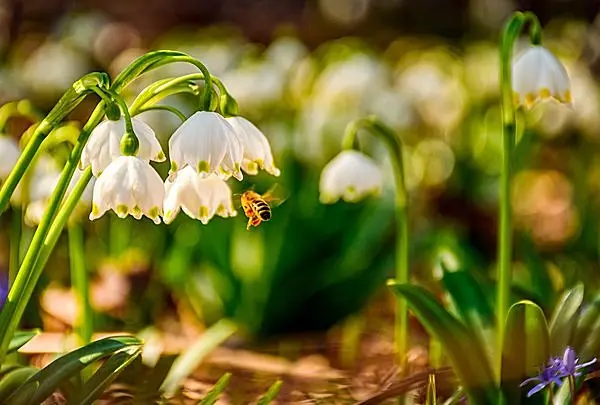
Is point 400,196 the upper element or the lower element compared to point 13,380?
upper

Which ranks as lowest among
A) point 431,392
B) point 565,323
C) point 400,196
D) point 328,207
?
point 431,392

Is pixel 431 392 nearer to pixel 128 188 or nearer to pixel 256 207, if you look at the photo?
pixel 256 207

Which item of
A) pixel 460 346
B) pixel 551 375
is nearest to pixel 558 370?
pixel 551 375

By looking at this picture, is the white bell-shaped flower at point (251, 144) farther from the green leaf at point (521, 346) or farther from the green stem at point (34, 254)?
the green leaf at point (521, 346)

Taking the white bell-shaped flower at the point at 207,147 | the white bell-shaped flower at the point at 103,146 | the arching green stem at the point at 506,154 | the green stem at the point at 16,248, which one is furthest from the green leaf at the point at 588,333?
the green stem at the point at 16,248

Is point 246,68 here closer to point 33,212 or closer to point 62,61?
point 62,61
